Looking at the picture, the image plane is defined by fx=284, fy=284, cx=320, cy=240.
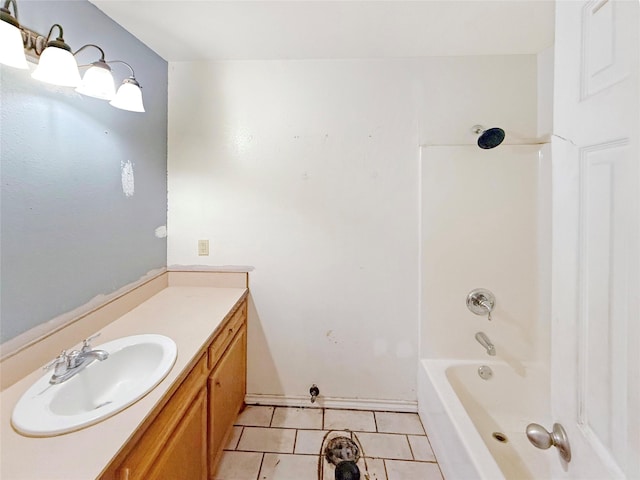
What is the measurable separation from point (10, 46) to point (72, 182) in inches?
20.3

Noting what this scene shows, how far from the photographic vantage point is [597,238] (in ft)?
1.90

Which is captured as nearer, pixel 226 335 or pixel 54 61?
pixel 54 61

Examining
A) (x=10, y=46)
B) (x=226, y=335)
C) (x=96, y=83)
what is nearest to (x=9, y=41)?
(x=10, y=46)

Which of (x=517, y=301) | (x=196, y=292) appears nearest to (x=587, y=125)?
(x=517, y=301)

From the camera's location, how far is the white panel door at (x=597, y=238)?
0.49m

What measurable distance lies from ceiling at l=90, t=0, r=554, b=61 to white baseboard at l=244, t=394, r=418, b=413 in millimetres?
2277

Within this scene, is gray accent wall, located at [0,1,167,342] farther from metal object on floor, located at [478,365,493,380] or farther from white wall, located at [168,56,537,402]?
metal object on floor, located at [478,365,493,380]

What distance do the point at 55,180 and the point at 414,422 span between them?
2.32 metres

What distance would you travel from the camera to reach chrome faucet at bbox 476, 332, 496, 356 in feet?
5.55

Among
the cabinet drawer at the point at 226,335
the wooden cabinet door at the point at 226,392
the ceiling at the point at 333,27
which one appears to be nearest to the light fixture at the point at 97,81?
the ceiling at the point at 333,27

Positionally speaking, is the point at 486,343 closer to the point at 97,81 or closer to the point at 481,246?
the point at 481,246

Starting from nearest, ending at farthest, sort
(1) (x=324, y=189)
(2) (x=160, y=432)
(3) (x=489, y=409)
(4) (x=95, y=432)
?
(4) (x=95, y=432) < (2) (x=160, y=432) < (3) (x=489, y=409) < (1) (x=324, y=189)

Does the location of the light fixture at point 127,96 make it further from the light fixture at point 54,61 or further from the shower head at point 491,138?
the shower head at point 491,138

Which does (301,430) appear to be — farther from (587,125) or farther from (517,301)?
(587,125)
